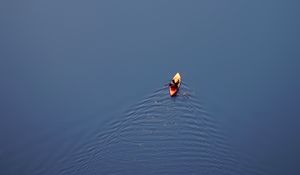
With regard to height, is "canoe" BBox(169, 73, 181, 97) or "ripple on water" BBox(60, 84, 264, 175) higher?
"canoe" BBox(169, 73, 181, 97)

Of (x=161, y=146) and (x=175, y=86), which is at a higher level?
(x=175, y=86)

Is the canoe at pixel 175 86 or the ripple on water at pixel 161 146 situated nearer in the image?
the ripple on water at pixel 161 146

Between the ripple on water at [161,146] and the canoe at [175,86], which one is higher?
the canoe at [175,86]

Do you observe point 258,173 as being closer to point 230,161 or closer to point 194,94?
point 230,161

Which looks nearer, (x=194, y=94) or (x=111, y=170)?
(x=111, y=170)

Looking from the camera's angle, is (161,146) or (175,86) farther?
(175,86)

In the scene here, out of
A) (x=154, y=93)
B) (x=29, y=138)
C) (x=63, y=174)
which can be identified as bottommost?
(x=63, y=174)

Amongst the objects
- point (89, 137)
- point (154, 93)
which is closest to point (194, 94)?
point (154, 93)

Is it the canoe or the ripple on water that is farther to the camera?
the canoe
